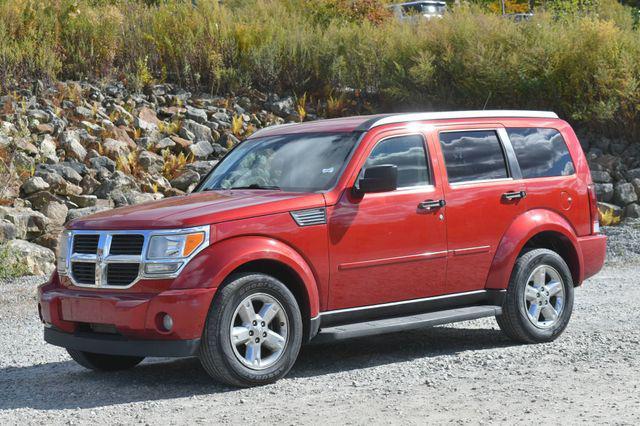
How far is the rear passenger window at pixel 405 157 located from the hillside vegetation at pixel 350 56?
32.7ft

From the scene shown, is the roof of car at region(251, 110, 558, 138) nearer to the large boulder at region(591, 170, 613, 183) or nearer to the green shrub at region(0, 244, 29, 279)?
the green shrub at region(0, 244, 29, 279)

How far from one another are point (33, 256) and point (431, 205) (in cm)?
649

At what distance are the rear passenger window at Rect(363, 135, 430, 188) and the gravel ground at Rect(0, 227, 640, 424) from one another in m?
1.35

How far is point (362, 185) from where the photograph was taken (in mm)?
7613

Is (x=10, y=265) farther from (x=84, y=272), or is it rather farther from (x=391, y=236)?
(x=391, y=236)

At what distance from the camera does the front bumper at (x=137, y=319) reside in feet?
22.5

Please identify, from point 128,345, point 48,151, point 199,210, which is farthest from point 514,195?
point 48,151

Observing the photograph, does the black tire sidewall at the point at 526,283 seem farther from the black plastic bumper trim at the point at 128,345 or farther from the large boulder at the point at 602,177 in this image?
the large boulder at the point at 602,177

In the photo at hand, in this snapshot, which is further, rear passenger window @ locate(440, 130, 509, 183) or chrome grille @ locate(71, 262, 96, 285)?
rear passenger window @ locate(440, 130, 509, 183)

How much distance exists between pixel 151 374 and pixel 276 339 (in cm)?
125

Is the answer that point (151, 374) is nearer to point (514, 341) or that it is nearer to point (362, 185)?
point (362, 185)

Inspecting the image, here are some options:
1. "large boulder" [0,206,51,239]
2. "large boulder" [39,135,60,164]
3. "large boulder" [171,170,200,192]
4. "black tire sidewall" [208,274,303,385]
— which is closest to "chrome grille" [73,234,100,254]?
"black tire sidewall" [208,274,303,385]

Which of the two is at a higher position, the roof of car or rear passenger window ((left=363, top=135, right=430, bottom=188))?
the roof of car

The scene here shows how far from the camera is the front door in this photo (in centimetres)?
757
